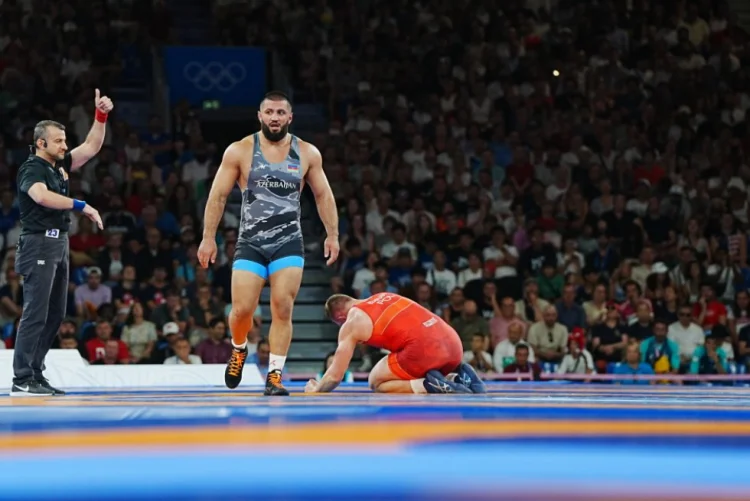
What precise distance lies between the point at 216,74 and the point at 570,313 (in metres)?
7.06

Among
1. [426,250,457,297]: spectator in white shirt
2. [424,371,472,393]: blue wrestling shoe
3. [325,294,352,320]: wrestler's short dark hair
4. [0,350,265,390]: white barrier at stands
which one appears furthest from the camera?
[426,250,457,297]: spectator in white shirt

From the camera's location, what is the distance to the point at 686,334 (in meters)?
12.2

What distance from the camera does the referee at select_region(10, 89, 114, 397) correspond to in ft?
22.5

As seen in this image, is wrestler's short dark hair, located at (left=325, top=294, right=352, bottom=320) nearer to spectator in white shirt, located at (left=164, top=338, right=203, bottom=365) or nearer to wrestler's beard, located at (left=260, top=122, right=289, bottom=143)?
wrestler's beard, located at (left=260, top=122, right=289, bottom=143)

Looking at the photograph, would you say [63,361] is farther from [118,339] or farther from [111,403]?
[111,403]

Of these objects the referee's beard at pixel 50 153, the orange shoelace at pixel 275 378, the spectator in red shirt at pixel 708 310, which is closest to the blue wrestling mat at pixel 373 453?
the orange shoelace at pixel 275 378

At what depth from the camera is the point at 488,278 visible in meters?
12.6

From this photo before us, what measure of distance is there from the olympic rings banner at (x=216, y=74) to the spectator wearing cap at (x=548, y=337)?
683 centimetres

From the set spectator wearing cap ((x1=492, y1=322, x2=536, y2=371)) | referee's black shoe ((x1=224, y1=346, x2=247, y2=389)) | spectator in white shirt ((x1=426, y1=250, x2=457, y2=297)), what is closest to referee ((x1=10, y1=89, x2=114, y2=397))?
referee's black shoe ((x1=224, y1=346, x2=247, y2=389))

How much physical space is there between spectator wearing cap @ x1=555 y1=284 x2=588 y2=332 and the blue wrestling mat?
293 inches

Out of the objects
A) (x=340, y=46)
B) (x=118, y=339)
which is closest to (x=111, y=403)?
(x=118, y=339)

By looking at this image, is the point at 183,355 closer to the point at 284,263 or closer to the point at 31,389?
the point at 31,389

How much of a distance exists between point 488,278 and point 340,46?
558 cm

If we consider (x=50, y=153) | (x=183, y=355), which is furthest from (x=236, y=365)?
(x=183, y=355)
